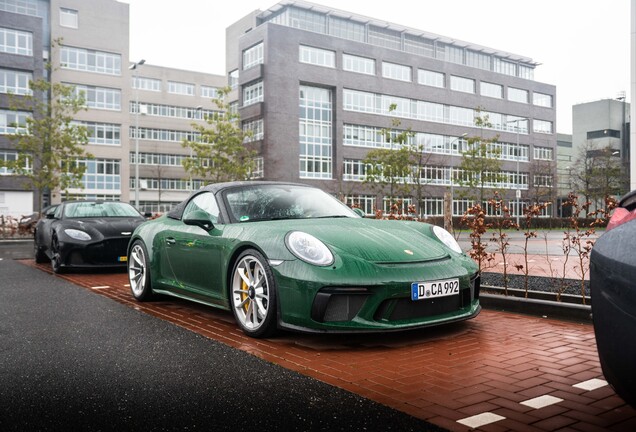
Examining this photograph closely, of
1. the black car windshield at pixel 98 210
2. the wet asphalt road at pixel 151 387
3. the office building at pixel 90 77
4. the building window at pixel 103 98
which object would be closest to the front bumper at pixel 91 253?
the black car windshield at pixel 98 210

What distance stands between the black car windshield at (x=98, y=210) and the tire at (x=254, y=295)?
250 inches

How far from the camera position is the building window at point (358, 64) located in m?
60.1

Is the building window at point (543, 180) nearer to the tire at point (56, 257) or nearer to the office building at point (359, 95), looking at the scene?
→ the office building at point (359, 95)

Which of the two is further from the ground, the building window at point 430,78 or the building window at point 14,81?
the building window at point 430,78

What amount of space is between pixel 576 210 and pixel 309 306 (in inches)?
154

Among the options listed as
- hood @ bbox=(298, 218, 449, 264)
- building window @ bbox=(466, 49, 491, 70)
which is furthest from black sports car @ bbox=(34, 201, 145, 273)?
building window @ bbox=(466, 49, 491, 70)

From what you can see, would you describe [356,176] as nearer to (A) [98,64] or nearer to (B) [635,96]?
(A) [98,64]

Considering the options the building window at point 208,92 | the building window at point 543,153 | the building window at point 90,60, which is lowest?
the building window at point 543,153

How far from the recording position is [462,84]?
229 ft

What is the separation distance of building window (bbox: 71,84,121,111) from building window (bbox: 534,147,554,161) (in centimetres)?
5007

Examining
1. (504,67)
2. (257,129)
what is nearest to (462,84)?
(504,67)

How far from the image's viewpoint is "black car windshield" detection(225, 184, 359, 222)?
561 cm

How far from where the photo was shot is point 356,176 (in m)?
59.7

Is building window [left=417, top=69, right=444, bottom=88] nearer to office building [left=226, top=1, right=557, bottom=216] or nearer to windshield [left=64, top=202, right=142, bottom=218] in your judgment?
office building [left=226, top=1, right=557, bottom=216]
